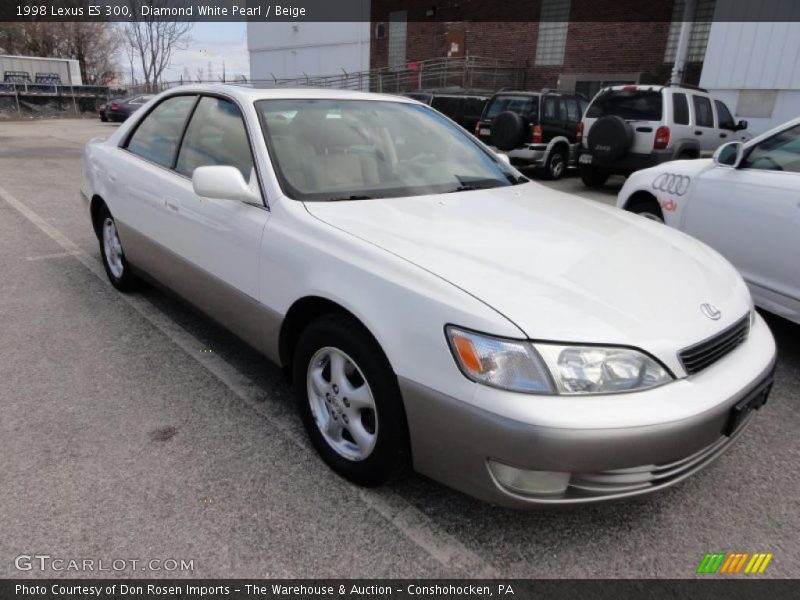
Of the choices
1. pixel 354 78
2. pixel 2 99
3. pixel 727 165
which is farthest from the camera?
pixel 354 78

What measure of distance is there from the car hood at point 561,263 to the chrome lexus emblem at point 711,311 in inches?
1.0

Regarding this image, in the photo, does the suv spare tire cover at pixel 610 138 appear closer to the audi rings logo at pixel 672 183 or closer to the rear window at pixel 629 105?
the rear window at pixel 629 105

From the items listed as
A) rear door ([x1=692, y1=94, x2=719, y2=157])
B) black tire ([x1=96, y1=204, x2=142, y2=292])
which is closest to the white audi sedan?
black tire ([x1=96, y1=204, x2=142, y2=292])

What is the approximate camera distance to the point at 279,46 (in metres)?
36.5

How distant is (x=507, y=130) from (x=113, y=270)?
28.2 feet

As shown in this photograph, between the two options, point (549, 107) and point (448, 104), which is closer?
point (549, 107)

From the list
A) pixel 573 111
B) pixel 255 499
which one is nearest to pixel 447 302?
pixel 255 499

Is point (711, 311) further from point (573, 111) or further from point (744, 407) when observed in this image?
point (573, 111)

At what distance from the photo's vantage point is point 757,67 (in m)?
15.8

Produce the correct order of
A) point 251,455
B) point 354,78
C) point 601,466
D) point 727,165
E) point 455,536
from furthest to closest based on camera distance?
point 354,78, point 727,165, point 251,455, point 455,536, point 601,466

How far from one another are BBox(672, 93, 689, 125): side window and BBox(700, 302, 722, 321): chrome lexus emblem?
9060 millimetres
